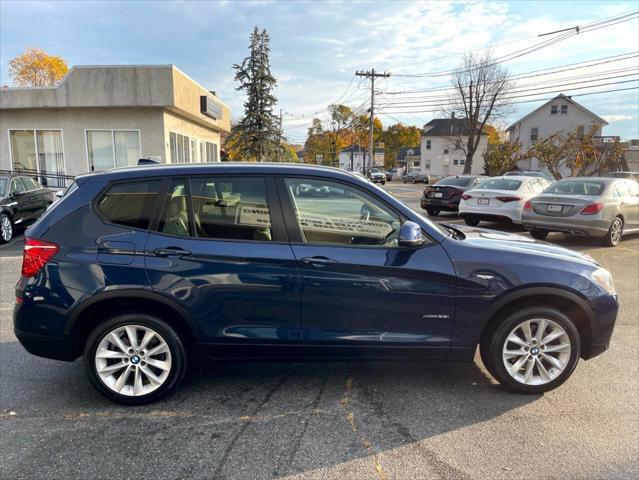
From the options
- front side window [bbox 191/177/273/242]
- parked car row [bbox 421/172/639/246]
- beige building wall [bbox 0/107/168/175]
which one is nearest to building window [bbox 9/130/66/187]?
beige building wall [bbox 0/107/168/175]

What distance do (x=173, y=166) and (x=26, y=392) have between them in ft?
7.10

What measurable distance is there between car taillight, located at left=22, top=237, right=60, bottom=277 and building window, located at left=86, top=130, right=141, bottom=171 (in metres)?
14.9

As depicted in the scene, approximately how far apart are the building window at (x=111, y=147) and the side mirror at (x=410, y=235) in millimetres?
16005

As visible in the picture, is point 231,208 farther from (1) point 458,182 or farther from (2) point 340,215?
(1) point 458,182

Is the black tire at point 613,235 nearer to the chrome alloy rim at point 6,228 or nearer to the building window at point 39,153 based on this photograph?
the chrome alloy rim at point 6,228

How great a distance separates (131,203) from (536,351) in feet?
10.9

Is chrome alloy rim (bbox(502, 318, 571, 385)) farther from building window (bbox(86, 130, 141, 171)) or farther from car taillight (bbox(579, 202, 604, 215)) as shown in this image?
building window (bbox(86, 130, 141, 171))

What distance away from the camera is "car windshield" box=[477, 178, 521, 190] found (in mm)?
12234

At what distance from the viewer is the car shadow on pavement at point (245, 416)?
2.74 metres

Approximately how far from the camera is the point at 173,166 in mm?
3547

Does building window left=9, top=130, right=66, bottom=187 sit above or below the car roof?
above

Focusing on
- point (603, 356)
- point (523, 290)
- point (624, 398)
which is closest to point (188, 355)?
point (523, 290)

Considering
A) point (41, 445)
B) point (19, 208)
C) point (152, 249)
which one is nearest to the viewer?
point (41, 445)

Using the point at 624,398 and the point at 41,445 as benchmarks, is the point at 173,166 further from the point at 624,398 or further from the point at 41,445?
the point at 624,398
